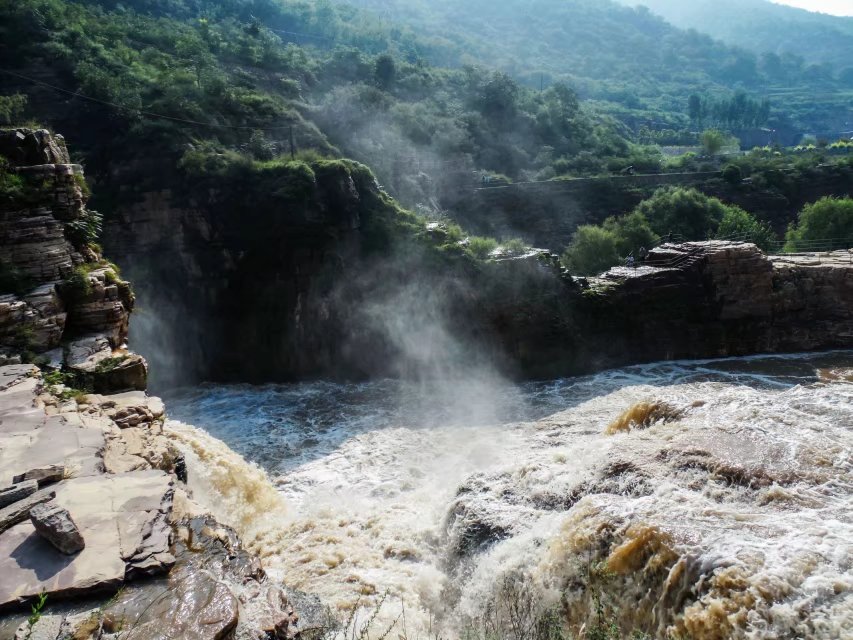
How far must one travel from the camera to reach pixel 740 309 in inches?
731

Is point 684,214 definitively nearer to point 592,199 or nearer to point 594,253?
point 592,199

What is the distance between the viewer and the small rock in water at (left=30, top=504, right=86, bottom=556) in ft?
15.0

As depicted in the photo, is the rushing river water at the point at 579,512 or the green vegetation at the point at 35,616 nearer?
the green vegetation at the point at 35,616

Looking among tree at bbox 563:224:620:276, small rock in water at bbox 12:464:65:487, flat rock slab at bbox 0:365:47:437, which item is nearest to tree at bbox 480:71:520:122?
tree at bbox 563:224:620:276

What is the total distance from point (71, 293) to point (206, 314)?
337 inches

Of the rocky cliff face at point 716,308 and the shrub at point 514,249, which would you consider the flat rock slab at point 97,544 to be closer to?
the shrub at point 514,249

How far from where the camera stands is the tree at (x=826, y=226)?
26.3 meters

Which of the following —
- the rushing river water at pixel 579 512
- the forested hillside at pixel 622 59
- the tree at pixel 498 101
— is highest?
the forested hillside at pixel 622 59

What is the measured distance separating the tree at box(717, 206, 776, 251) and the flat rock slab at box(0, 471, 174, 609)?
89.7 feet

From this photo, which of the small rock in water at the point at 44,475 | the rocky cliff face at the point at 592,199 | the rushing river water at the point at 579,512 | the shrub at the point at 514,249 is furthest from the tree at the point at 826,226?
the small rock in water at the point at 44,475

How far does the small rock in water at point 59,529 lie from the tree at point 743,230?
28.0m

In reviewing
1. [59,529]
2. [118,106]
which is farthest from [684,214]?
[59,529]

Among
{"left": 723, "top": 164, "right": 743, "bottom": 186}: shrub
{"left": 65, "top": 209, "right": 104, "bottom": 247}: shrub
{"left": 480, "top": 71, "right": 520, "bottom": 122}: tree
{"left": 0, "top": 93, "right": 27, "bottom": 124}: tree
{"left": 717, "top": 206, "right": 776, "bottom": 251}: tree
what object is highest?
{"left": 480, "top": 71, "right": 520, "bottom": 122}: tree

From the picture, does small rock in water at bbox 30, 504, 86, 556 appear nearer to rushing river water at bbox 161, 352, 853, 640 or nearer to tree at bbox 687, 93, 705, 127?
rushing river water at bbox 161, 352, 853, 640
